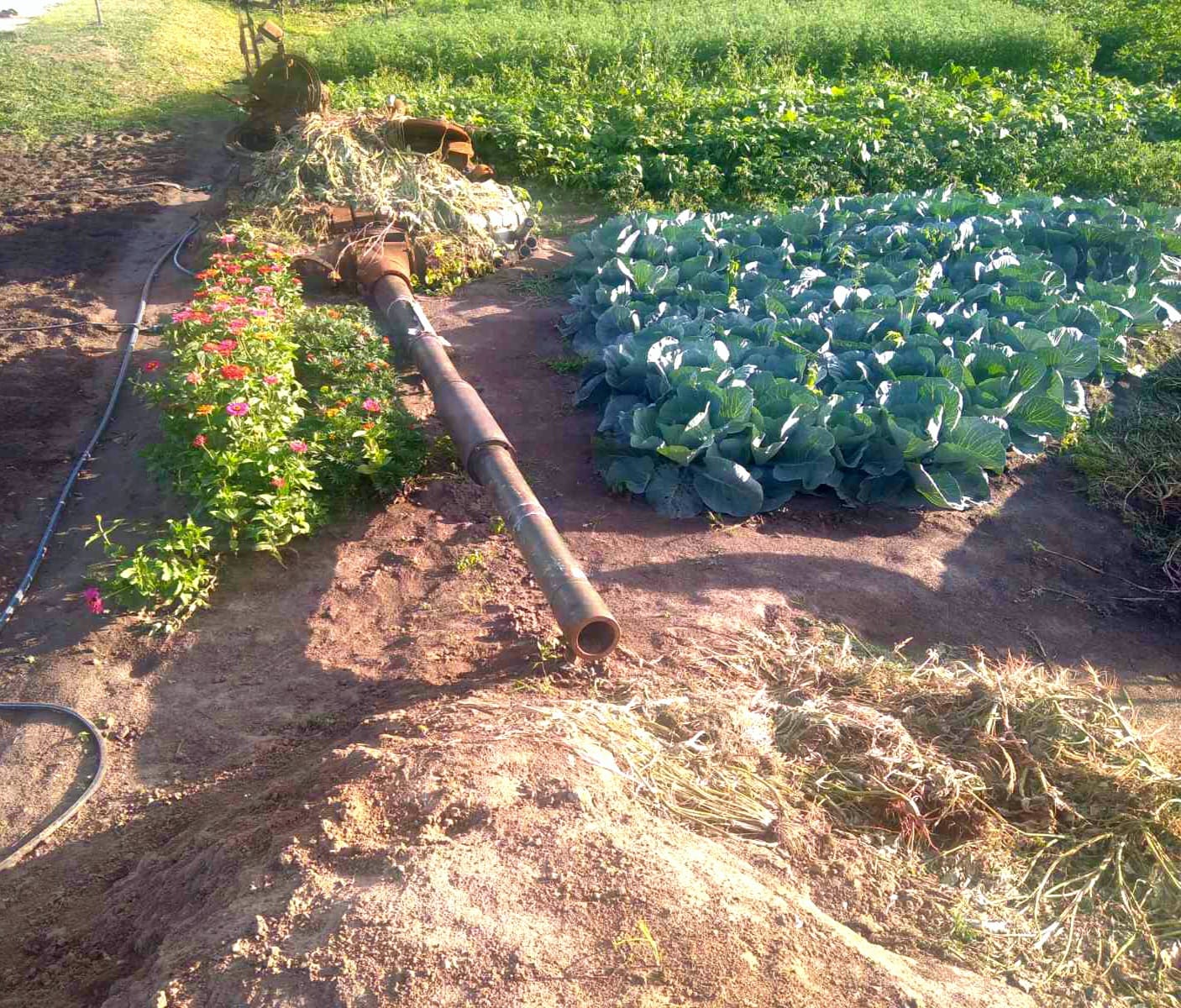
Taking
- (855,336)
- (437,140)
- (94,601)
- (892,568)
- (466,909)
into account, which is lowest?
(892,568)

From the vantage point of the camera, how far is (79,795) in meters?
3.20

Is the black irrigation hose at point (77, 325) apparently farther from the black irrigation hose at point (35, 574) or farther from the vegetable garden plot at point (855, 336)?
the vegetable garden plot at point (855, 336)

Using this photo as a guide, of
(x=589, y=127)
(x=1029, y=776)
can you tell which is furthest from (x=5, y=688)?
(x=589, y=127)

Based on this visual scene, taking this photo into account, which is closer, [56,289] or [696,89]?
[56,289]

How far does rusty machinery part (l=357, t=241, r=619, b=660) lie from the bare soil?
25 centimetres

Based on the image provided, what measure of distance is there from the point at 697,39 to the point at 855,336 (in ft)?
29.6

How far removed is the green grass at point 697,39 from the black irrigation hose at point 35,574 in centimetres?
705

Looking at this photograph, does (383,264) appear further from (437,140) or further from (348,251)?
(437,140)

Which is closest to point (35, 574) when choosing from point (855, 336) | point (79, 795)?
point (79, 795)

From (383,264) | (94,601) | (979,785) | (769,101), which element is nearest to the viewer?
(979,785)

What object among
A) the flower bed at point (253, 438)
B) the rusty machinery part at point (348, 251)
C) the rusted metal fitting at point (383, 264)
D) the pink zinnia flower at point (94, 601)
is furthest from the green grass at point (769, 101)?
the pink zinnia flower at point (94, 601)

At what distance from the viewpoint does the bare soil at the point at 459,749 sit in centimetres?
208

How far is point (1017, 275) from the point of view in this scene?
6.27 m

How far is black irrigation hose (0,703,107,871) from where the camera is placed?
2.96m
